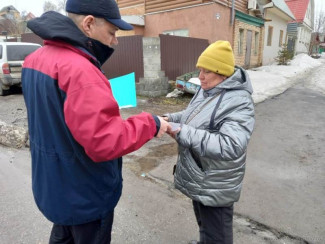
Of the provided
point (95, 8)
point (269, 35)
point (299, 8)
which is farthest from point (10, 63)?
point (299, 8)

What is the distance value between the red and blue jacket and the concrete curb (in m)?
3.79

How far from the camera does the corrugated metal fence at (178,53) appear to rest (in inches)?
374

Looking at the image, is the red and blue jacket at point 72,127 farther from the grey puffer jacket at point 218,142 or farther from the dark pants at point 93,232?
the grey puffer jacket at point 218,142

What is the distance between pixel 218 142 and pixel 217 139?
2 cm

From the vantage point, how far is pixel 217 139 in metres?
1.61

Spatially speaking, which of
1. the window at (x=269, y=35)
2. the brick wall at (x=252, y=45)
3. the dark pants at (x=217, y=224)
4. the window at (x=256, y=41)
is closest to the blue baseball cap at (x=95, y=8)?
the dark pants at (x=217, y=224)

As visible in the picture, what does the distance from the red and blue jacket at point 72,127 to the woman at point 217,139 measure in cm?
47

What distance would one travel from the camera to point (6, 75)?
8469 mm

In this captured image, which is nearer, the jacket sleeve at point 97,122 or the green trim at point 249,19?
the jacket sleeve at point 97,122

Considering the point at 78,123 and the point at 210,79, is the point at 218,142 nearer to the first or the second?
the point at 210,79

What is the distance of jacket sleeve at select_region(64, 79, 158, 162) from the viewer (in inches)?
43.9

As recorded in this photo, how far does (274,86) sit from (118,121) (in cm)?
1121

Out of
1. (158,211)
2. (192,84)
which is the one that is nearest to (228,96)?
(158,211)

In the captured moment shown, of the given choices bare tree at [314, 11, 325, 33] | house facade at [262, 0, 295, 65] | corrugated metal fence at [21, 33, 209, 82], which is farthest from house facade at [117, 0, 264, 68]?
bare tree at [314, 11, 325, 33]
